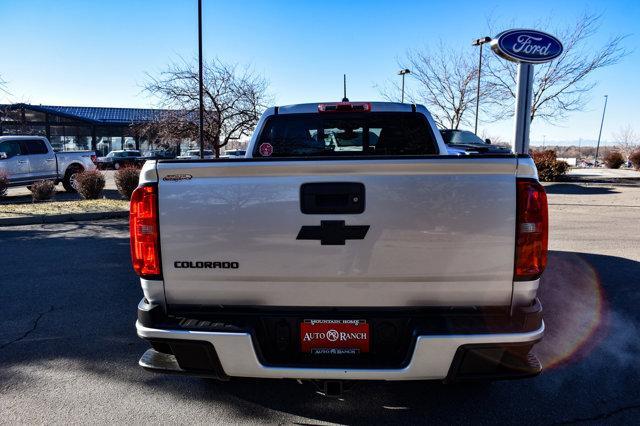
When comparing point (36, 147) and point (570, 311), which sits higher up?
point (36, 147)

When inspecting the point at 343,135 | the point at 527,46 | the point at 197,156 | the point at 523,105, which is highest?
the point at 527,46

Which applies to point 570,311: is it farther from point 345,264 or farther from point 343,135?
point 345,264

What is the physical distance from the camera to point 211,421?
278cm

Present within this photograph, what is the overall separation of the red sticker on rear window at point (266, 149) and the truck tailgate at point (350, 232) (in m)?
1.91

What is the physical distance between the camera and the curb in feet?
32.9

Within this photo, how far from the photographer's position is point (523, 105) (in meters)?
12.6

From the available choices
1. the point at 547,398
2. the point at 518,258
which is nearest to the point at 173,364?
the point at 518,258

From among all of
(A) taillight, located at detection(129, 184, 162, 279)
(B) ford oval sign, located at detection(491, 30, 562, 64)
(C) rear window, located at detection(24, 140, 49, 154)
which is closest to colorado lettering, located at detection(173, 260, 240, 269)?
(A) taillight, located at detection(129, 184, 162, 279)

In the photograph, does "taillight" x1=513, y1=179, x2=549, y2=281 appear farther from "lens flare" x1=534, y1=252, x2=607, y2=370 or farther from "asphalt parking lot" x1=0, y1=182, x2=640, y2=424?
"lens flare" x1=534, y1=252, x2=607, y2=370

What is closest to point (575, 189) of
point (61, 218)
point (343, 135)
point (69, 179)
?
point (343, 135)

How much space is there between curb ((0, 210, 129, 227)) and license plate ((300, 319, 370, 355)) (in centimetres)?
984

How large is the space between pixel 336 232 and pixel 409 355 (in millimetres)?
715

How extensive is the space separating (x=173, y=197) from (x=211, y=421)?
1.40 meters

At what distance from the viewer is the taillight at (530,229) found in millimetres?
2299
